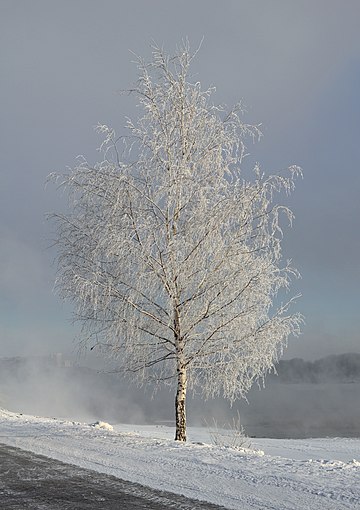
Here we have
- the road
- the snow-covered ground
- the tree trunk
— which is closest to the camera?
the road

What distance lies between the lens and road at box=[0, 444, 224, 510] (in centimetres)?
605

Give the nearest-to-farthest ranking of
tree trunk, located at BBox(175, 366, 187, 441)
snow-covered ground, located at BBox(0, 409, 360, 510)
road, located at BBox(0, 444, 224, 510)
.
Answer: road, located at BBox(0, 444, 224, 510)
snow-covered ground, located at BBox(0, 409, 360, 510)
tree trunk, located at BBox(175, 366, 187, 441)

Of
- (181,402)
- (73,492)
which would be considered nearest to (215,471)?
(73,492)

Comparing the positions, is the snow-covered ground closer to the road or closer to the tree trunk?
the road

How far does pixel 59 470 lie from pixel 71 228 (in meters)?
7.42

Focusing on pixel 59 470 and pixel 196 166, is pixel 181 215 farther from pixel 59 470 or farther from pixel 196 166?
pixel 59 470

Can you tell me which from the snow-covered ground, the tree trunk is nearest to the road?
the snow-covered ground

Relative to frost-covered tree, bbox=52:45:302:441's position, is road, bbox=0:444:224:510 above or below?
below

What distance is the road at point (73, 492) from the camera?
605 cm

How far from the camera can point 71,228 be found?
14.7 m

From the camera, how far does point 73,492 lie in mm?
6832

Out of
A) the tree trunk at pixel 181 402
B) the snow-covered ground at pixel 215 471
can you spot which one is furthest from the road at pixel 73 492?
the tree trunk at pixel 181 402

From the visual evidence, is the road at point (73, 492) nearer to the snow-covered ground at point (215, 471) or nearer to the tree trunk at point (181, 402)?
the snow-covered ground at point (215, 471)

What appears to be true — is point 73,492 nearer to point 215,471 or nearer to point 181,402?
point 215,471
